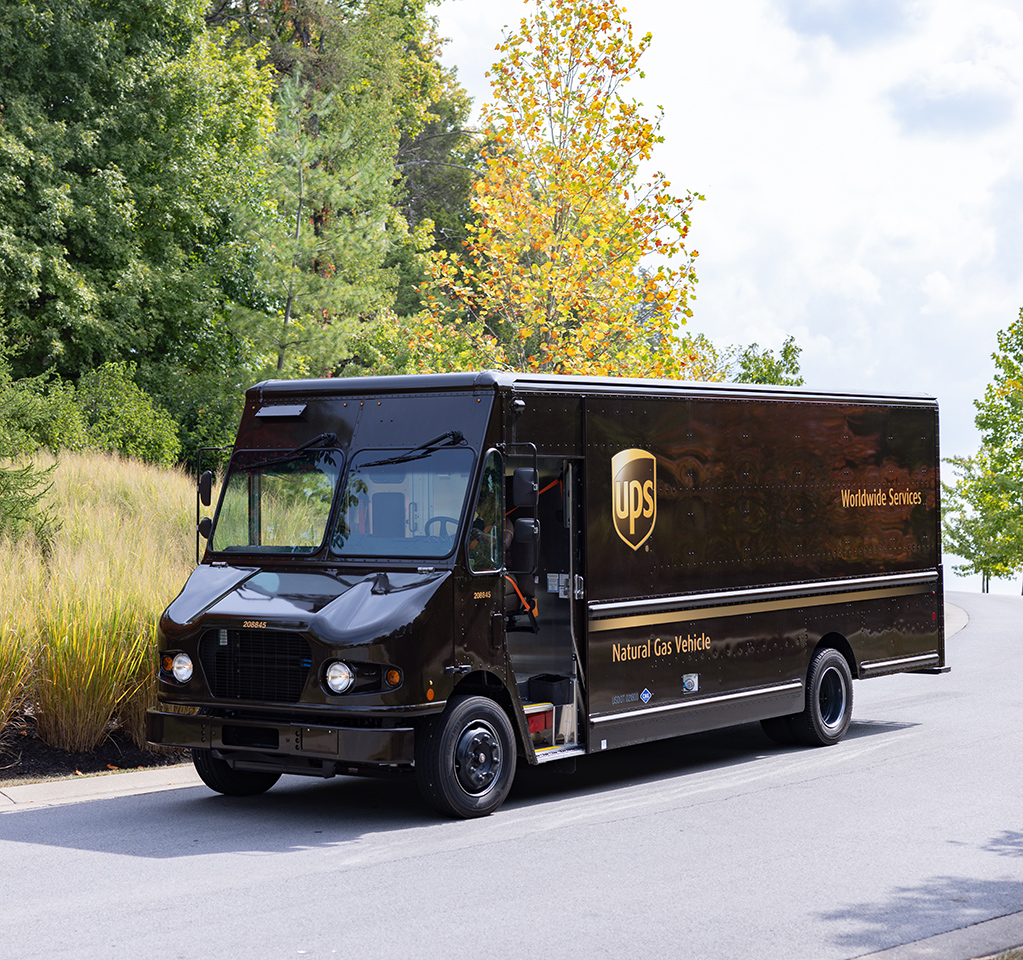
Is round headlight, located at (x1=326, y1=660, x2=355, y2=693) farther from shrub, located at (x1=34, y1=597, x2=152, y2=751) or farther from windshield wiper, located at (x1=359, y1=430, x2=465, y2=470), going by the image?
shrub, located at (x1=34, y1=597, x2=152, y2=751)

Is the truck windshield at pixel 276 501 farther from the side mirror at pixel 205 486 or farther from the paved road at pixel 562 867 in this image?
the paved road at pixel 562 867

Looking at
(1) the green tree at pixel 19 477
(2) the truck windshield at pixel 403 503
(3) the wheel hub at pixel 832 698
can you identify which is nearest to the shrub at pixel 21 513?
(1) the green tree at pixel 19 477

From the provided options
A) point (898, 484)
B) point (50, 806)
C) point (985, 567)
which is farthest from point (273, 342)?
point (985, 567)

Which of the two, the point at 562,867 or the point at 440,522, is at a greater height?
the point at 440,522

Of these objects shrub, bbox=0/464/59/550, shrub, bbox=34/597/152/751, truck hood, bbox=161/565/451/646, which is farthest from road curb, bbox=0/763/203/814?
shrub, bbox=0/464/59/550

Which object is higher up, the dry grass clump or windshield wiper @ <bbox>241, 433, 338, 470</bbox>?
windshield wiper @ <bbox>241, 433, 338, 470</bbox>

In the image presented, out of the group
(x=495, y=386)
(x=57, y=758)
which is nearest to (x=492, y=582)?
(x=495, y=386)

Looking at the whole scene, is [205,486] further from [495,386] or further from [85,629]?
[495,386]

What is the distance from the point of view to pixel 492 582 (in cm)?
907

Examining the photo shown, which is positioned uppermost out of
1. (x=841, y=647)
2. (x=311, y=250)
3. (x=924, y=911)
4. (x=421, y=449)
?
(x=311, y=250)

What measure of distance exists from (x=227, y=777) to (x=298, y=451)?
7.72 feet

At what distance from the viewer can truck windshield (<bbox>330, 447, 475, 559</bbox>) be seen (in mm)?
9047

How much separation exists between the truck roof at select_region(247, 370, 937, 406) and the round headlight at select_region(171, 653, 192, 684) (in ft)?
6.72

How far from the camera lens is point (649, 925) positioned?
6371mm
